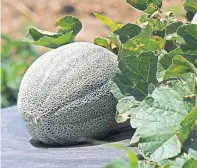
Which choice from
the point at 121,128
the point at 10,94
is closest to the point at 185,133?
the point at 121,128

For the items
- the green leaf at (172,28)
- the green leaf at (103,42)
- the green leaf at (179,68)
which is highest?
the green leaf at (179,68)

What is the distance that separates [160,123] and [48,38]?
2.23 ft

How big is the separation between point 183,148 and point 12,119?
1.08 m

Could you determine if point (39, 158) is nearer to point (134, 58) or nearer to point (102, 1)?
point (134, 58)

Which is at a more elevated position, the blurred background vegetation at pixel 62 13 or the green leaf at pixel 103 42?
the green leaf at pixel 103 42

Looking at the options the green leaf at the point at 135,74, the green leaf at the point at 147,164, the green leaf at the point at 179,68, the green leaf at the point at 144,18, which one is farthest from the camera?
the green leaf at the point at 144,18

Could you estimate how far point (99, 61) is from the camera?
6.71 ft

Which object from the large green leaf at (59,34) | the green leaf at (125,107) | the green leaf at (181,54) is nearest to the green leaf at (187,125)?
the green leaf at (181,54)

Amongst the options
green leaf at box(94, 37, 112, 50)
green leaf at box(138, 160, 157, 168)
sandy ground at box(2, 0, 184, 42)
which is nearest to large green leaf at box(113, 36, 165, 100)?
green leaf at box(94, 37, 112, 50)

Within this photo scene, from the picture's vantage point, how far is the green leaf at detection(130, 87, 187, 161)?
60.6 inches

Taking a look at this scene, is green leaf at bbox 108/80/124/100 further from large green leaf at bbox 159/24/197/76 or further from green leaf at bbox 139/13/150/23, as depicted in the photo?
green leaf at bbox 139/13/150/23

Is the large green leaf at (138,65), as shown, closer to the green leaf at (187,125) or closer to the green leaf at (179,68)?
the green leaf at (179,68)

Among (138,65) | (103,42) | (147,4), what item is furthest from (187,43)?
(103,42)

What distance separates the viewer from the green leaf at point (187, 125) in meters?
1.46
